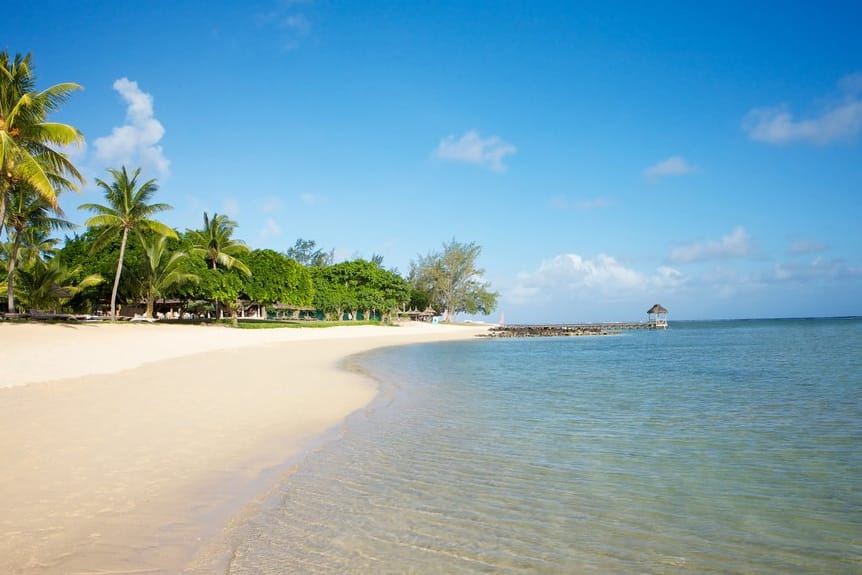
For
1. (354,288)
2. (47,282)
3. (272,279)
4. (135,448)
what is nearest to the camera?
(135,448)

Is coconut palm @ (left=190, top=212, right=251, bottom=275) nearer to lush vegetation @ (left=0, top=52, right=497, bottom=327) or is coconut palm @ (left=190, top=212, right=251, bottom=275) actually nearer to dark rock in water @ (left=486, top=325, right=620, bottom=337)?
lush vegetation @ (left=0, top=52, right=497, bottom=327)

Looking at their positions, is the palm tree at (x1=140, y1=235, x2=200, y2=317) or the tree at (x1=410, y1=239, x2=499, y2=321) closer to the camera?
the palm tree at (x1=140, y1=235, x2=200, y2=317)

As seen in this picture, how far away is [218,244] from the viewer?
1868 inches

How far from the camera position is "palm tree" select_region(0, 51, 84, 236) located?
1966 cm

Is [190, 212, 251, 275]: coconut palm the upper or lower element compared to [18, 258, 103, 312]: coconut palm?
upper

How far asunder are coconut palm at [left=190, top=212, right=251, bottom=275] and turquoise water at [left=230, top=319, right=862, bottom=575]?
38.6 meters

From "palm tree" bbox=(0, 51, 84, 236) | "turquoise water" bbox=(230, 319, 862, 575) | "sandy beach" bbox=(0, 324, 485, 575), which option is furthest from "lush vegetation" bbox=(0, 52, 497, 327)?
"turquoise water" bbox=(230, 319, 862, 575)

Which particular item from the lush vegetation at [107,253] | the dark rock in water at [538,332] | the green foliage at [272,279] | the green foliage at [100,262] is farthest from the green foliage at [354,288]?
the green foliage at [100,262]

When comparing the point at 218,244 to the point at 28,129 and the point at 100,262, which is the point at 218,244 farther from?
the point at 28,129

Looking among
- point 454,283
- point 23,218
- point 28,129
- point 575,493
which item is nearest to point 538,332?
point 454,283

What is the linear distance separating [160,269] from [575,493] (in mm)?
43995

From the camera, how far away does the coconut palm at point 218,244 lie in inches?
1832

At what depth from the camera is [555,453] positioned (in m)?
7.51

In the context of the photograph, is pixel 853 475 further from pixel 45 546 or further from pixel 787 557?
pixel 45 546
